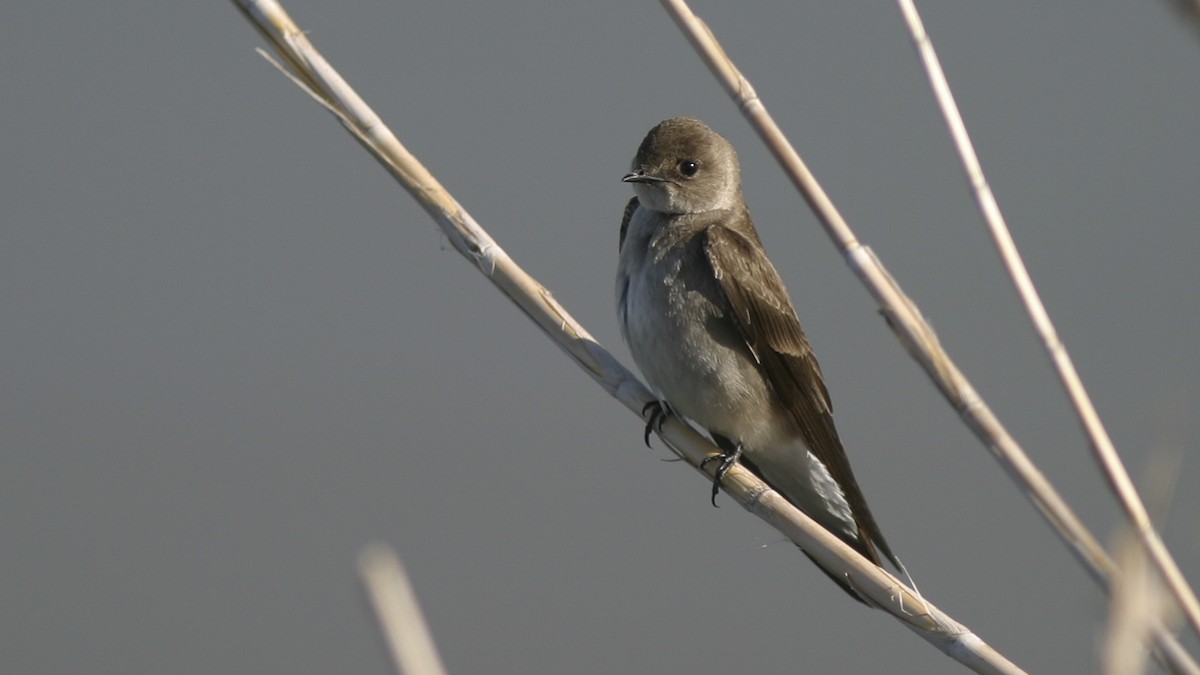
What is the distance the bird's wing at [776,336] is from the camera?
226cm

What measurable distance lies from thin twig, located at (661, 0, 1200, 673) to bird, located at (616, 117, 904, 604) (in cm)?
119

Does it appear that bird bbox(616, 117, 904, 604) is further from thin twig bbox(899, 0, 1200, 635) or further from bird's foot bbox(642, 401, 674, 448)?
thin twig bbox(899, 0, 1200, 635)

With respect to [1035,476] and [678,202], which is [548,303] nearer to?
[1035,476]

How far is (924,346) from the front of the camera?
3.13 feet

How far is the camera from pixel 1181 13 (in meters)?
0.64

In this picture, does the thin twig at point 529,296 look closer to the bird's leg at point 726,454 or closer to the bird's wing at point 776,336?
the bird's leg at point 726,454

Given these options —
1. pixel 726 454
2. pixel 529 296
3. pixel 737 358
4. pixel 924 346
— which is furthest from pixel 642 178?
pixel 924 346

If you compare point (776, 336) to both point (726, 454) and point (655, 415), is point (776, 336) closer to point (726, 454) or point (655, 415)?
point (726, 454)

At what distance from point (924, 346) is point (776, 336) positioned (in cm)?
135

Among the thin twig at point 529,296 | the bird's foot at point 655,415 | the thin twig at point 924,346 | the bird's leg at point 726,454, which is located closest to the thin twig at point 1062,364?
the thin twig at point 924,346

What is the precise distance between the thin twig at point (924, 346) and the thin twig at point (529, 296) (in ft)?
0.64

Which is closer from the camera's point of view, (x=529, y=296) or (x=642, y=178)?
(x=529, y=296)

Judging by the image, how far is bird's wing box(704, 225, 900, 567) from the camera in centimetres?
226

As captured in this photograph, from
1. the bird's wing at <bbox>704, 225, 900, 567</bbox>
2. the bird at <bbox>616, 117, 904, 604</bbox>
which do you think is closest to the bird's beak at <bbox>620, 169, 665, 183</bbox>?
the bird at <bbox>616, 117, 904, 604</bbox>
